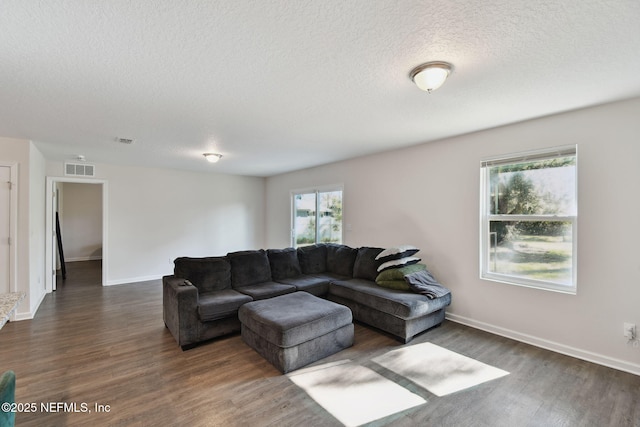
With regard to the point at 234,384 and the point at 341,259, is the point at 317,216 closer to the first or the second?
the point at 341,259

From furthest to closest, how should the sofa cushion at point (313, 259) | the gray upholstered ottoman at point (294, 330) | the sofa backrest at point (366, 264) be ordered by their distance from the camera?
the sofa cushion at point (313, 259)
the sofa backrest at point (366, 264)
the gray upholstered ottoman at point (294, 330)

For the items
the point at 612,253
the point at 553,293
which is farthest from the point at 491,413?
the point at 612,253

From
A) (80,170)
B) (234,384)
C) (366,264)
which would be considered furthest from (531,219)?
(80,170)

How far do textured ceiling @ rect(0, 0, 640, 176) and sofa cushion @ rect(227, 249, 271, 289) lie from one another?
5.59 ft

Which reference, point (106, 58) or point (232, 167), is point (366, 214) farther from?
point (106, 58)

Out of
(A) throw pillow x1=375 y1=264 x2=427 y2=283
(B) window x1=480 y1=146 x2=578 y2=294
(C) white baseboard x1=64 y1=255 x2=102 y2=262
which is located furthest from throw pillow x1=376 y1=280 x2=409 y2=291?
(C) white baseboard x1=64 y1=255 x2=102 y2=262

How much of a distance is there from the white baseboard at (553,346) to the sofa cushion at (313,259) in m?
2.03

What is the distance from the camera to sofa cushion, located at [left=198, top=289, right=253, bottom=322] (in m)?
3.02

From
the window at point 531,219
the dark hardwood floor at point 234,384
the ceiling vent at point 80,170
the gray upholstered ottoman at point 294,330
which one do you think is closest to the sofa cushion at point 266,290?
the gray upholstered ottoman at point 294,330

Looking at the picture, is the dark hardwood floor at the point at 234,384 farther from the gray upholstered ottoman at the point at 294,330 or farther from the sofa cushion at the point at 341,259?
the sofa cushion at the point at 341,259

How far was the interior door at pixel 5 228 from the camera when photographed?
3751mm

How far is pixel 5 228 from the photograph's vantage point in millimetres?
3770

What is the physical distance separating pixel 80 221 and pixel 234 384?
9249mm

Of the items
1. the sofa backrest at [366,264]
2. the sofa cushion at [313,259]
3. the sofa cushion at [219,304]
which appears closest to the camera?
the sofa cushion at [219,304]
